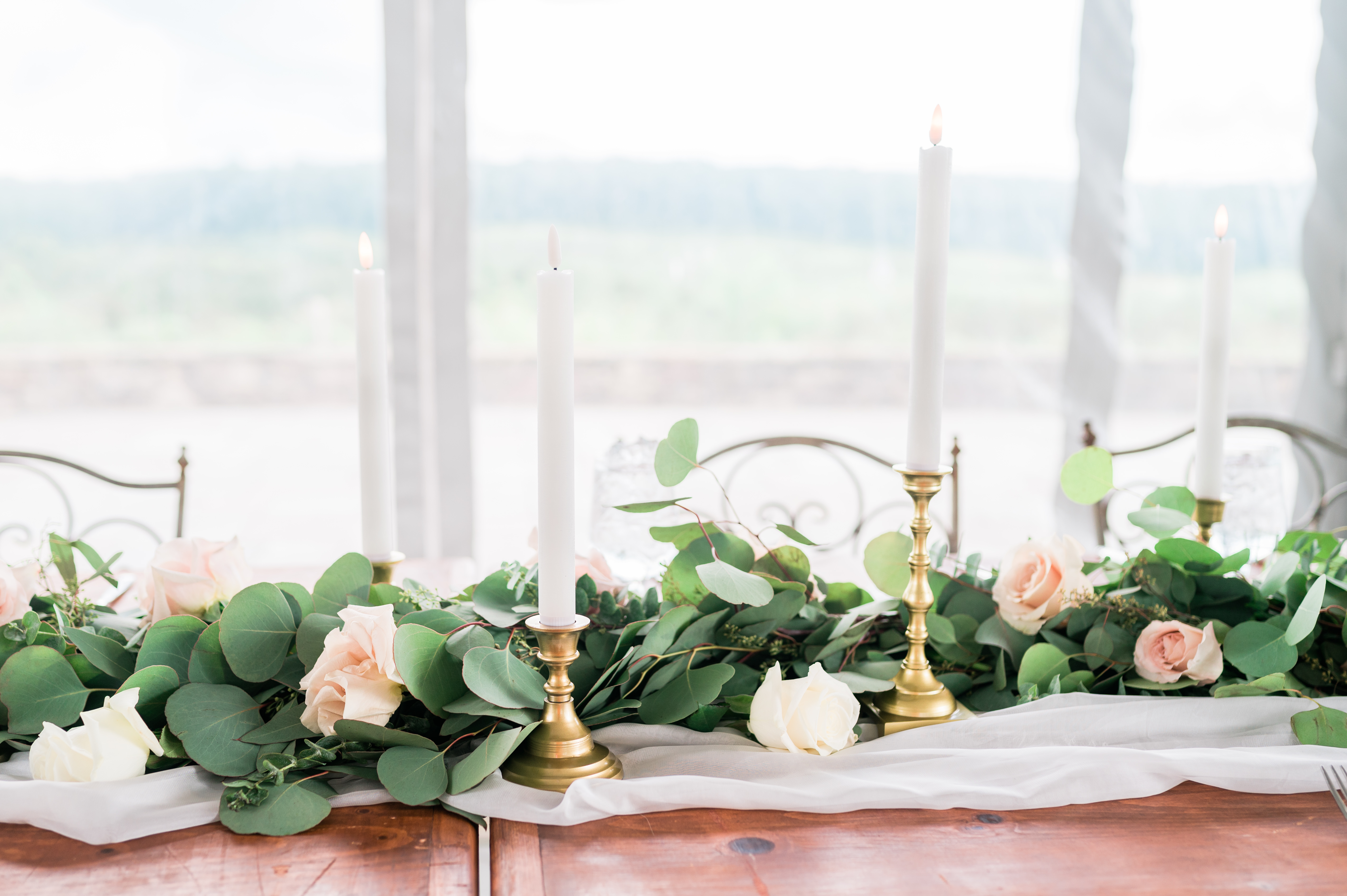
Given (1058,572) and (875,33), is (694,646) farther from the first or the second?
(875,33)

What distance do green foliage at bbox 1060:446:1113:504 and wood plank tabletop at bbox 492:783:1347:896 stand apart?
0.29m

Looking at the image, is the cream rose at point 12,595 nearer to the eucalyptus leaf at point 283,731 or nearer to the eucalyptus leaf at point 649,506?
the eucalyptus leaf at point 283,731

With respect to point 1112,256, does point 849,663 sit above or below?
below

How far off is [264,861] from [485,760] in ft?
0.48

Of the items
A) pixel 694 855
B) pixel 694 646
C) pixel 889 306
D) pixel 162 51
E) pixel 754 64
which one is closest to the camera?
pixel 694 855

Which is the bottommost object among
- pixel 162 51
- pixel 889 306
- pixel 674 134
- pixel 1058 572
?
pixel 1058 572

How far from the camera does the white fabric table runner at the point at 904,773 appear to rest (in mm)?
621

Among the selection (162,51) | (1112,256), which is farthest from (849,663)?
(162,51)

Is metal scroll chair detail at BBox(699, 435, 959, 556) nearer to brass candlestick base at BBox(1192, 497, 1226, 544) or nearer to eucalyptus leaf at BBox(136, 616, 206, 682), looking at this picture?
brass candlestick base at BBox(1192, 497, 1226, 544)

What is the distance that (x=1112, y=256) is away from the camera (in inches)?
93.0

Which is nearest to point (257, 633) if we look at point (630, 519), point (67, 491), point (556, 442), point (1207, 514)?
point (556, 442)

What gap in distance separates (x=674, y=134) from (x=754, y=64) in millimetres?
262

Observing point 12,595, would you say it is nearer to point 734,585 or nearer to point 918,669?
point 734,585

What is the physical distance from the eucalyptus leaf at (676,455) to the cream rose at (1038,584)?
0.30 meters
